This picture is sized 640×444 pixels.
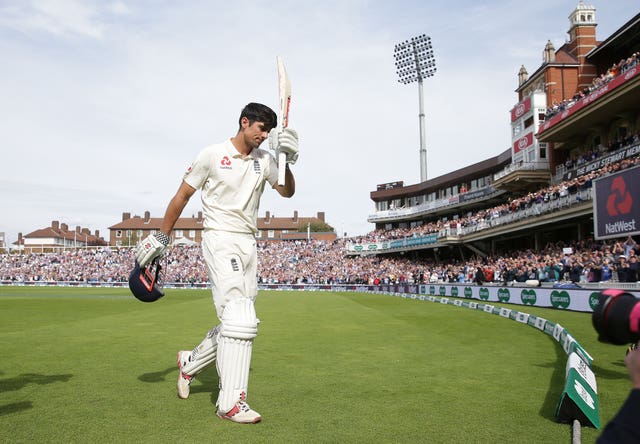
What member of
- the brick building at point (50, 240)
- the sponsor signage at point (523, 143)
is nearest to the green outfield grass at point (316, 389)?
the sponsor signage at point (523, 143)

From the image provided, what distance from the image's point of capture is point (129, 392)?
5.57m

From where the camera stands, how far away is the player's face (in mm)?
4914

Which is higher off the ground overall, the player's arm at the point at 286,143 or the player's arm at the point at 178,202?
the player's arm at the point at 286,143

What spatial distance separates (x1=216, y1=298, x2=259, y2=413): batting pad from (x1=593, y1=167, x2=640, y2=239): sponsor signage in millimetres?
18635

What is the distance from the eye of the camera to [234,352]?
14.9 ft

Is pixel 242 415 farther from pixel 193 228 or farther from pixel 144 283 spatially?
pixel 193 228

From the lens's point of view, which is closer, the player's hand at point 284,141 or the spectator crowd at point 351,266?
the player's hand at point 284,141

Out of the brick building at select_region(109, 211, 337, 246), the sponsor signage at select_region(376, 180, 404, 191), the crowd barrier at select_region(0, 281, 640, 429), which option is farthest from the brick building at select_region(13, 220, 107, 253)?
the crowd barrier at select_region(0, 281, 640, 429)

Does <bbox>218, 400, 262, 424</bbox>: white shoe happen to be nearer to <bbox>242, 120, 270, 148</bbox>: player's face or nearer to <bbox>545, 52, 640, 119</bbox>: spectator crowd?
<bbox>242, 120, 270, 148</bbox>: player's face

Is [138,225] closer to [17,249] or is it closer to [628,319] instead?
[17,249]

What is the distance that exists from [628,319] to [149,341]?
9.84 metres

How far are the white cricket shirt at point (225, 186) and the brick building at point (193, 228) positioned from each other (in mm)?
105951

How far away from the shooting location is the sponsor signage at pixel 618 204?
62.8ft

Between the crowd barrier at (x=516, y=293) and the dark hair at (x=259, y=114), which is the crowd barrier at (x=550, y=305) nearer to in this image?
the crowd barrier at (x=516, y=293)
